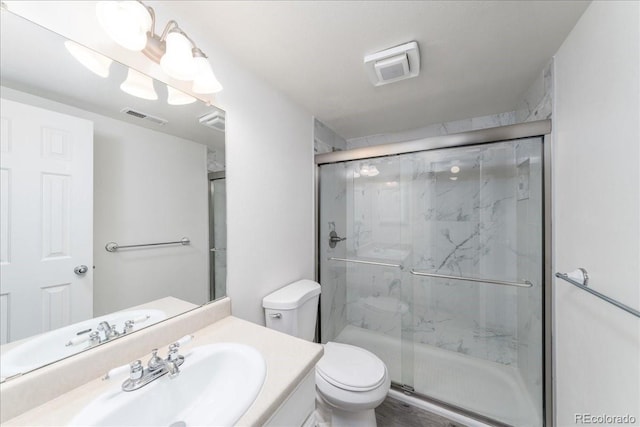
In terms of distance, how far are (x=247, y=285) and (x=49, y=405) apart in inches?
28.9

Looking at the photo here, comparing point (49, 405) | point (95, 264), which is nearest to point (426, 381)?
point (49, 405)

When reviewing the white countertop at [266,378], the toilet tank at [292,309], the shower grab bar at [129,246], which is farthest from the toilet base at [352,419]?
the shower grab bar at [129,246]

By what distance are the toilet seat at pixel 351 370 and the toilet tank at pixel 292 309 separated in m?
0.21

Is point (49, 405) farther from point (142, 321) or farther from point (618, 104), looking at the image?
point (618, 104)

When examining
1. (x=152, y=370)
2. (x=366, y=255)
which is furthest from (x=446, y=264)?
(x=152, y=370)

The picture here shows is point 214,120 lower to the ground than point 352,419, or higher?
higher

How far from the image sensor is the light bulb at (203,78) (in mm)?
871

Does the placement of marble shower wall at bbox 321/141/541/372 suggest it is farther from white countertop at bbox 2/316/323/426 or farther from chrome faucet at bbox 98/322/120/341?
chrome faucet at bbox 98/322/120/341

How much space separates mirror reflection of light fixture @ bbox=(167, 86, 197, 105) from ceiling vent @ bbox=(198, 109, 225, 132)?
8cm

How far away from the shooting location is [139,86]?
84 cm

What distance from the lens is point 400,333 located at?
1.93m

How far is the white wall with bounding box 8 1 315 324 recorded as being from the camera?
0.88m

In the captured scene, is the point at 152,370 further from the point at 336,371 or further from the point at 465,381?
the point at 465,381

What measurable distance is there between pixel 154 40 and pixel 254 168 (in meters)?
0.65
